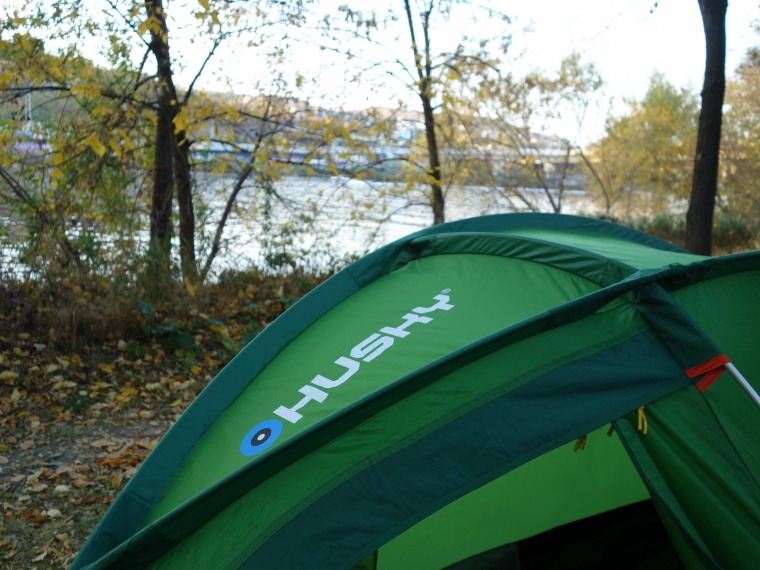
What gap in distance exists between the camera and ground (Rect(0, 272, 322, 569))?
3131 millimetres

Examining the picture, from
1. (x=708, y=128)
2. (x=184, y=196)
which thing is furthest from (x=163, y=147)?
(x=708, y=128)

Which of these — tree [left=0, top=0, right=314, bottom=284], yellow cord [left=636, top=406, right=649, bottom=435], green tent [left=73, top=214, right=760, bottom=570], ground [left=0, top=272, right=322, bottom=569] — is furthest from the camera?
tree [left=0, top=0, right=314, bottom=284]

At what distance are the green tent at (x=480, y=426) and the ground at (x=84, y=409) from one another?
1.04 m

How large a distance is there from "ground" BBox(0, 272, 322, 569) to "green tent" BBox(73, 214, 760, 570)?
1042mm

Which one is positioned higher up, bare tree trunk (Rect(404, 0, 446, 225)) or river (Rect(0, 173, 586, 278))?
bare tree trunk (Rect(404, 0, 446, 225))

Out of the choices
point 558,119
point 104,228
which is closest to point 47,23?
point 104,228

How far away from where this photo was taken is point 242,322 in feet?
19.4

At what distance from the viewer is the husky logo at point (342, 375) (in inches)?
90.4

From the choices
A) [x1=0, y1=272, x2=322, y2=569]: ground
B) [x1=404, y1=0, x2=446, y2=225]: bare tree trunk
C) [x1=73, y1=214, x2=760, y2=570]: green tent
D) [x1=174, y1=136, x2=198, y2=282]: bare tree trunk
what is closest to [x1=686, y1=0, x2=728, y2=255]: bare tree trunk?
[x1=404, y1=0, x2=446, y2=225]: bare tree trunk

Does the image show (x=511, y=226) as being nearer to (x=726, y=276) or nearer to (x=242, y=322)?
(x=726, y=276)

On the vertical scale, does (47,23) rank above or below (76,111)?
above

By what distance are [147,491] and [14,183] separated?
15.2 ft

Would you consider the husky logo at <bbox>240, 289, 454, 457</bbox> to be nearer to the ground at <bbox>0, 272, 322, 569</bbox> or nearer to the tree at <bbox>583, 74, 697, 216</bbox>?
the ground at <bbox>0, 272, 322, 569</bbox>

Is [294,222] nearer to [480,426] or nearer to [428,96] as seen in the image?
[428,96]
